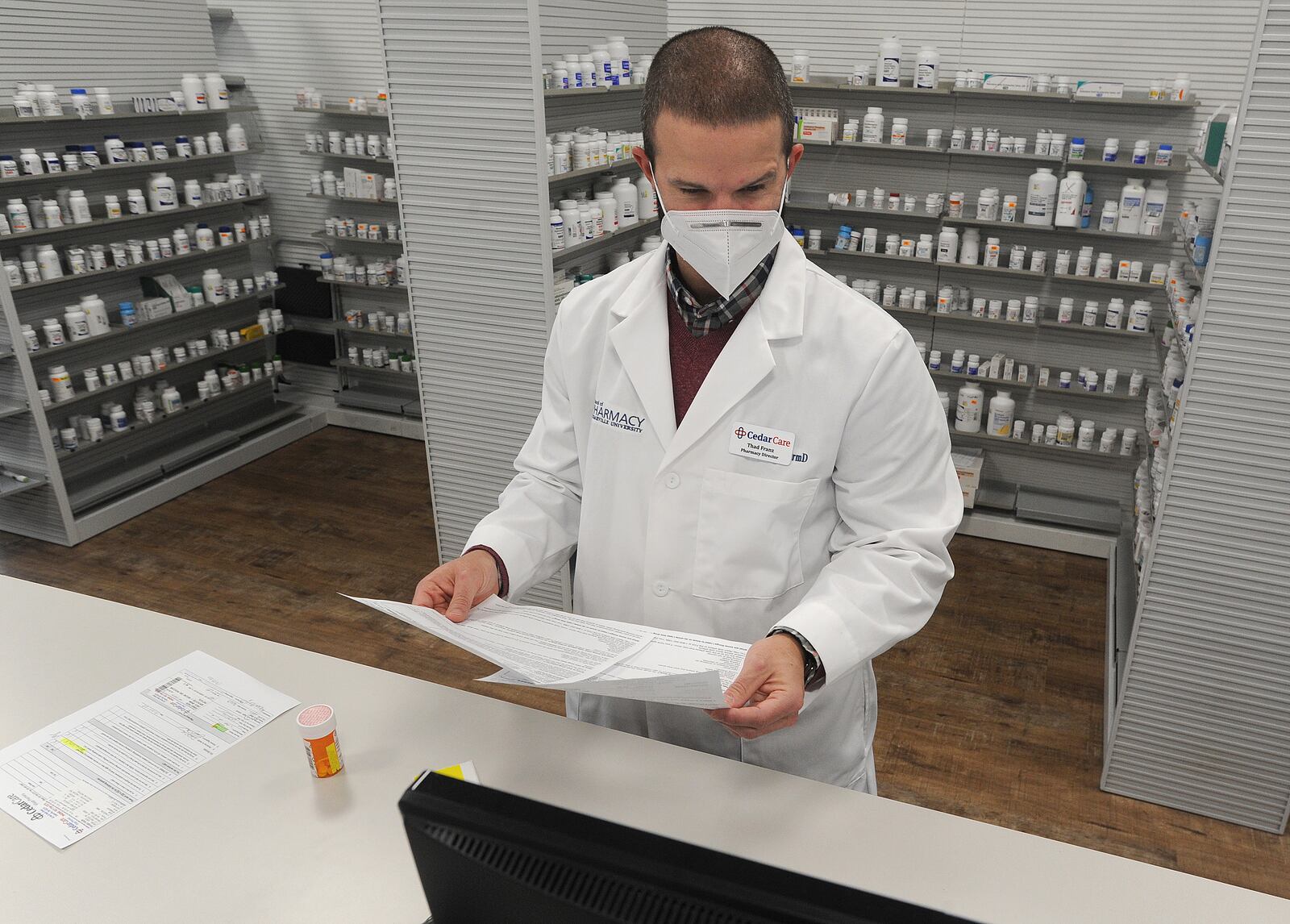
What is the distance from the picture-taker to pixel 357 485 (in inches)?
218

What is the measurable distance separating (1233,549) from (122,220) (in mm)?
5533

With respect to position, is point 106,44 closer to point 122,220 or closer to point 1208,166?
point 122,220

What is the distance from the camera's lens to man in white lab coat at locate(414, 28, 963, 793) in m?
1.37

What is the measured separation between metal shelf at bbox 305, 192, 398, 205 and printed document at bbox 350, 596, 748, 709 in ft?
15.8

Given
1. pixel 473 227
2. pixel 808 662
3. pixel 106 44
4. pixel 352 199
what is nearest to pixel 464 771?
pixel 808 662

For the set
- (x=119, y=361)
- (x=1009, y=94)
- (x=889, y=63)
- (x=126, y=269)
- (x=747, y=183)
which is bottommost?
(x=119, y=361)

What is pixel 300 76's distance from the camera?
5969mm

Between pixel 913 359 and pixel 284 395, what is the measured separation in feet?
19.5

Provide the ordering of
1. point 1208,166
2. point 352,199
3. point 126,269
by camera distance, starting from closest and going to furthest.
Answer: point 1208,166 → point 126,269 → point 352,199

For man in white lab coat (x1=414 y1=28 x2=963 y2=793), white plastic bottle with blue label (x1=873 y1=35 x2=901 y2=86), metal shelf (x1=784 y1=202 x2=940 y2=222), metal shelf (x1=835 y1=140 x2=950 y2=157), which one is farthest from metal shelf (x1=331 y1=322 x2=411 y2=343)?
man in white lab coat (x1=414 y1=28 x2=963 y2=793)

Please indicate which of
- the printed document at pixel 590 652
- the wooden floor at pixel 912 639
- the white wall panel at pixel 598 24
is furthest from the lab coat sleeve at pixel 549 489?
the white wall panel at pixel 598 24

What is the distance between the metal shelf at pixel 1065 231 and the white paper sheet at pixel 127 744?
4071 mm

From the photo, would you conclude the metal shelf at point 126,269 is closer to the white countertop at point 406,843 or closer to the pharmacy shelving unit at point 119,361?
the pharmacy shelving unit at point 119,361

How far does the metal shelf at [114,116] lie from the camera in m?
4.42
